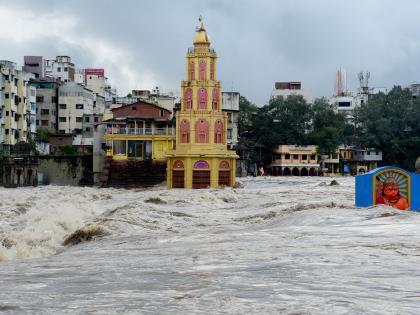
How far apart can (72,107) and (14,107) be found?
1791cm

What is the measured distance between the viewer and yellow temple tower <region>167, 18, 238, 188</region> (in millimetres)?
56906

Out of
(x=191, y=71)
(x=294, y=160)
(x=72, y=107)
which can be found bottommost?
(x=294, y=160)

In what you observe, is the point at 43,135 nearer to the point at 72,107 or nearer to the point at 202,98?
the point at 72,107

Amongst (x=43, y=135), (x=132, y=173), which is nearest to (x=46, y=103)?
(x=43, y=135)

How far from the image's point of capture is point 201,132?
58562 mm

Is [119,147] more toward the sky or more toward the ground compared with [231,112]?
more toward the ground

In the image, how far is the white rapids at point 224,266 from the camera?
31.7ft

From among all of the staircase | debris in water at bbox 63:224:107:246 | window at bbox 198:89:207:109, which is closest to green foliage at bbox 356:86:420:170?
the staircase

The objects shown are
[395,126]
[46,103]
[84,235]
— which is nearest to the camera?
[84,235]

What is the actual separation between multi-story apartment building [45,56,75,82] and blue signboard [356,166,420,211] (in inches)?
3659

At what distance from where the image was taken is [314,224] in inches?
848

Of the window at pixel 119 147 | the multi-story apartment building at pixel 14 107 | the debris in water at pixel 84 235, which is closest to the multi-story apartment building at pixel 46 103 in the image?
the multi-story apartment building at pixel 14 107

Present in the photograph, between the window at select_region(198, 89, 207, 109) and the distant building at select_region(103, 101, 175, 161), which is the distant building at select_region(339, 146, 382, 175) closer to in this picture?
the distant building at select_region(103, 101, 175, 161)

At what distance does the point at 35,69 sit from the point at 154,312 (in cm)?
9950
